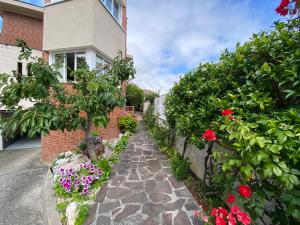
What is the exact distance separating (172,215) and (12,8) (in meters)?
16.7

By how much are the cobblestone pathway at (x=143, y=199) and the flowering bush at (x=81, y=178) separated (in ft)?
1.45

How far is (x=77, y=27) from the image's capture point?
684cm

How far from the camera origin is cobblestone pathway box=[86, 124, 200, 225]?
318cm

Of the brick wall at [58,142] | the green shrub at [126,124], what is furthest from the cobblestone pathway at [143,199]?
the green shrub at [126,124]

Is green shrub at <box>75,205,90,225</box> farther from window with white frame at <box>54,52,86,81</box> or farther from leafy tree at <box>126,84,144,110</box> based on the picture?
leafy tree at <box>126,84,144,110</box>

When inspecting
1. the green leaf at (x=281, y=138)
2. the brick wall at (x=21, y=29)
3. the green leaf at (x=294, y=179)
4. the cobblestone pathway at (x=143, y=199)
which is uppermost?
the brick wall at (x=21, y=29)

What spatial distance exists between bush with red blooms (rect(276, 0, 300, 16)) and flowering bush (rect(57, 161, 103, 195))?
5130 millimetres

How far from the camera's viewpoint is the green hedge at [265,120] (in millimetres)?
1400

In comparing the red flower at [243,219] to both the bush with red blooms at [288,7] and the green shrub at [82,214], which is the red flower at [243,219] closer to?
the bush with red blooms at [288,7]

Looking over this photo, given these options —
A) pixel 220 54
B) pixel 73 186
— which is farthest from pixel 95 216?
pixel 220 54

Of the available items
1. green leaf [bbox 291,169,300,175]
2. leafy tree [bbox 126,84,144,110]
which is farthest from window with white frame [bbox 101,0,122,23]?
leafy tree [bbox 126,84,144,110]

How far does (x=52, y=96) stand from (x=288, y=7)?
5605mm

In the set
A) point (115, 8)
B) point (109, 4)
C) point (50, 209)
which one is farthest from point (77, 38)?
point (50, 209)

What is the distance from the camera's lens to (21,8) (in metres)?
11.3
